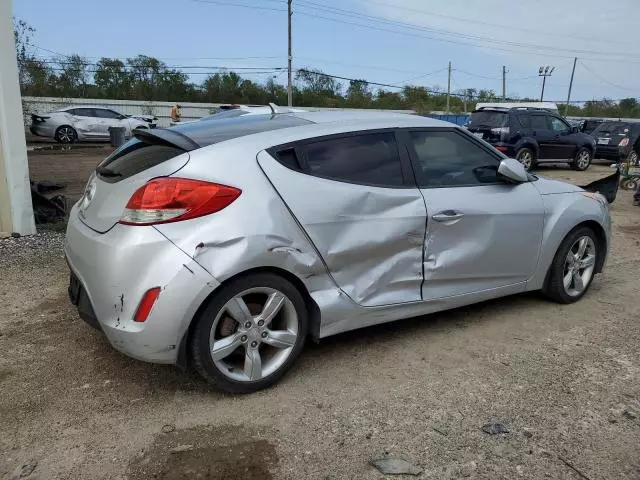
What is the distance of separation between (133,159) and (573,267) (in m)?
3.60

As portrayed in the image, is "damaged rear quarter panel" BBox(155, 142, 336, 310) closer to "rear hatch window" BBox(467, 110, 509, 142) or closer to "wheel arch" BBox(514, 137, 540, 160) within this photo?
"rear hatch window" BBox(467, 110, 509, 142)

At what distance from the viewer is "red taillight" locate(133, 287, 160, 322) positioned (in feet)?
8.96

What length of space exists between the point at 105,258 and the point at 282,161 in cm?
109

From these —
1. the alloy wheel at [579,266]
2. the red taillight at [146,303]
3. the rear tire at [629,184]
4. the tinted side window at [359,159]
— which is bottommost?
the rear tire at [629,184]

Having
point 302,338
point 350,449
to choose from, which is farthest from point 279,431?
point 302,338

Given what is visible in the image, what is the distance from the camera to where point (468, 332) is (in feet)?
13.3

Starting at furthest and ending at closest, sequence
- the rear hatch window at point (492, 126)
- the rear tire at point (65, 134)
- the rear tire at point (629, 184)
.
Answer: the rear tire at point (65, 134)
the rear hatch window at point (492, 126)
the rear tire at point (629, 184)

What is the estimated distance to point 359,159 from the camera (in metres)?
3.46

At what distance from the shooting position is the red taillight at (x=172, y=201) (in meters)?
2.81

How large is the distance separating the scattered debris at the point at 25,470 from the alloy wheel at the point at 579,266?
3.97 m

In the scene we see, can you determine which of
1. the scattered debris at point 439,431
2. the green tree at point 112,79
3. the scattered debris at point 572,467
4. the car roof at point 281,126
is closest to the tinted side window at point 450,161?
the car roof at point 281,126

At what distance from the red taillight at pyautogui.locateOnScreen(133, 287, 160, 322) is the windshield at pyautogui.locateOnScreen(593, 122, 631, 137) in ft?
68.7

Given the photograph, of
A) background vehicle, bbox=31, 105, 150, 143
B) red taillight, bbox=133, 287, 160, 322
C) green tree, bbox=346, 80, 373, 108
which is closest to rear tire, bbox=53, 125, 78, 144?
background vehicle, bbox=31, 105, 150, 143

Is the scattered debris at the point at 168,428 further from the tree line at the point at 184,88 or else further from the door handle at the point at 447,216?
the tree line at the point at 184,88
